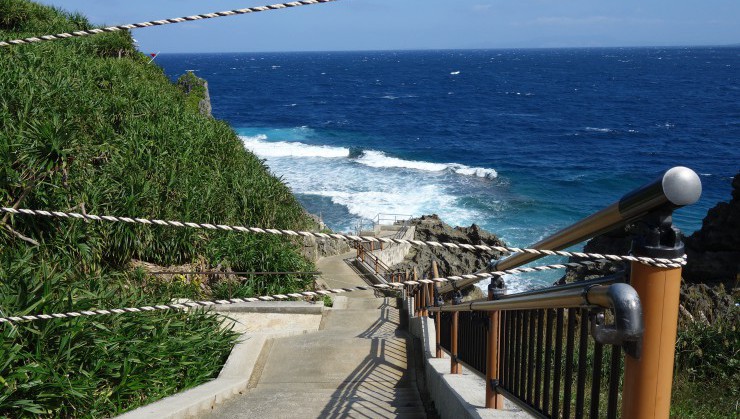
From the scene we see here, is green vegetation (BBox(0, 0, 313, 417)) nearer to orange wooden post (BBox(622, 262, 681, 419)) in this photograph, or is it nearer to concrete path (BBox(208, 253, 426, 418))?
concrete path (BBox(208, 253, 426, 418))

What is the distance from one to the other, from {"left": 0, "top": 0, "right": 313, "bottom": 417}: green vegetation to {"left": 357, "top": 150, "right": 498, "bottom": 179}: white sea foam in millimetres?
29639

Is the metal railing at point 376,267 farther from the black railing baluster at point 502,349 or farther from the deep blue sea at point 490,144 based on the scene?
the black railing baluster at point 502,349

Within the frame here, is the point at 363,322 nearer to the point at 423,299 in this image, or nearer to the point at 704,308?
the point at 423,299

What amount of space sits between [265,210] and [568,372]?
40.1 feet

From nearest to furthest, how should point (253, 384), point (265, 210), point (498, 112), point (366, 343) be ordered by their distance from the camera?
point (253, 384), point (366, 343), point (265, 210), point (498, 112)

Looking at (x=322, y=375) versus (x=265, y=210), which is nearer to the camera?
(x=322, y=375)

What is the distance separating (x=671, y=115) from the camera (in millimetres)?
76188

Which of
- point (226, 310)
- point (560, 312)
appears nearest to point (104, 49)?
point (226, 310)

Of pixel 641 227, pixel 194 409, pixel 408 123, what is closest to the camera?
pixel 641 227

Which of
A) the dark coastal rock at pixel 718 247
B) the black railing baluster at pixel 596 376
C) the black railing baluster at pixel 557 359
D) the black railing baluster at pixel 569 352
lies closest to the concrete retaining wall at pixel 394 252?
the dark coastal rock at pixel 718 247

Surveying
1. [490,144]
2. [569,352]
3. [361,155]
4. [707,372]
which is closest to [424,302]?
[707,372]

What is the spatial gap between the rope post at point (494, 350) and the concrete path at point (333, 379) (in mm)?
1989

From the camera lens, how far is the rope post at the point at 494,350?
3.86 meters

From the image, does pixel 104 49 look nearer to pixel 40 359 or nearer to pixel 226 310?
pixel 226 310
